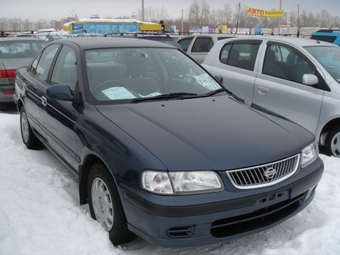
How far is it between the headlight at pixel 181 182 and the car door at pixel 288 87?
119 inches

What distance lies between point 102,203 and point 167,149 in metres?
0.81

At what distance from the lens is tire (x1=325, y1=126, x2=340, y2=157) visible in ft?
15.5

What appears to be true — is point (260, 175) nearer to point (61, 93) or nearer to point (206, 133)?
point (206, 133)

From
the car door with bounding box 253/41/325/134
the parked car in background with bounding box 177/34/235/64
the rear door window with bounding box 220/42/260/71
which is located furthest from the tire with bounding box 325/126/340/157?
the parked car in background with bounding box 177/34/235/64

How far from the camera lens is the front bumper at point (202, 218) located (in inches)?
91.0

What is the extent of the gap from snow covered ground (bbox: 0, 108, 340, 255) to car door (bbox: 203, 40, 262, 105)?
2278 mm

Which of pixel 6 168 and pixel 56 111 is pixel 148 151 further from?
pixel 6 168

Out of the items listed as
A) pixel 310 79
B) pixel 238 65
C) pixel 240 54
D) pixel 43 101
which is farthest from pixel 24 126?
pixel 310 79

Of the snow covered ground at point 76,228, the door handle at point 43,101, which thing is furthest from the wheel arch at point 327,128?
the door handle at point 43,101

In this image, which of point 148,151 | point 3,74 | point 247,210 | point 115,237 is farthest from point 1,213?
point 3,74

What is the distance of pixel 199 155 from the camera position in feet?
8.11

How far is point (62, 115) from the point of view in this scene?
3568mm

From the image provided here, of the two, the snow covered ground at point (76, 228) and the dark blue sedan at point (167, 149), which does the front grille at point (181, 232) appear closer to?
the dark blue sedan at point (167, 149)

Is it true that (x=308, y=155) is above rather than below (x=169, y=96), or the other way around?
below
